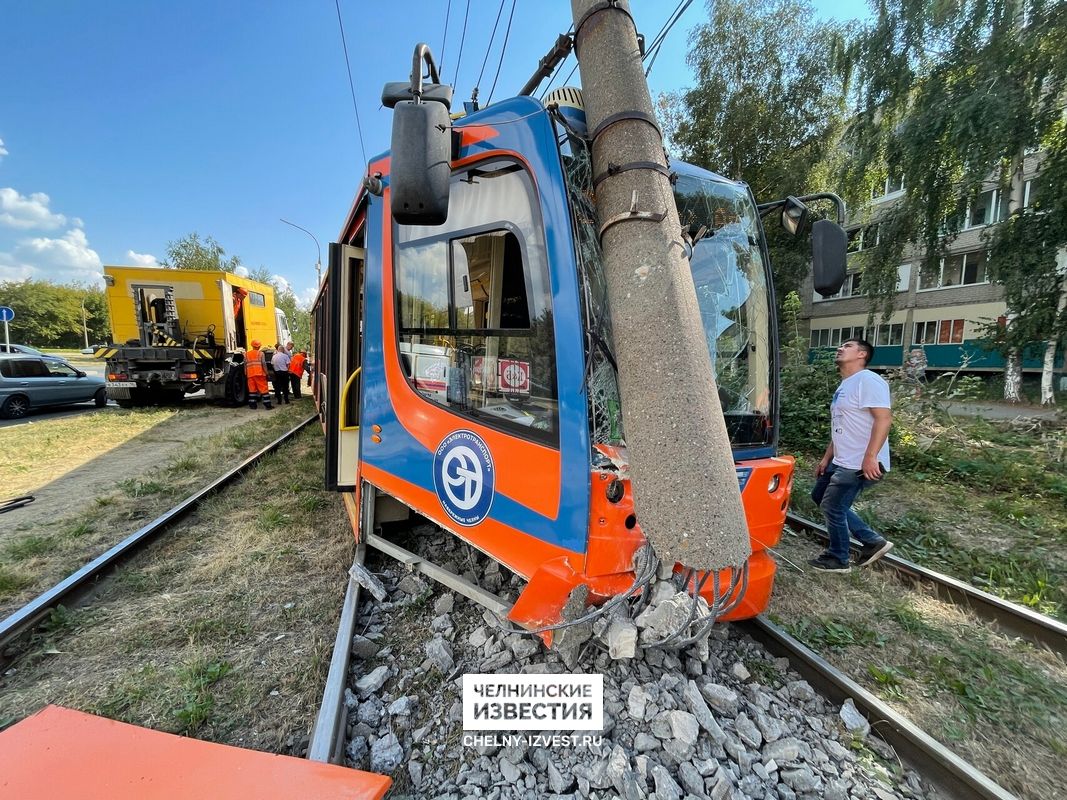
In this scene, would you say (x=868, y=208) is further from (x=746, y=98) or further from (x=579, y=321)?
(x=579, y=321)

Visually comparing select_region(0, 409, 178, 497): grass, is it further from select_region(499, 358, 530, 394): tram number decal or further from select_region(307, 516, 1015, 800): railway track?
select_region(499, 358, 530, 394): tram number decal

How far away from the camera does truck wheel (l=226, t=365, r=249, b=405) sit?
1403cm

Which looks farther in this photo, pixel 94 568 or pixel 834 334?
pixel 834 334

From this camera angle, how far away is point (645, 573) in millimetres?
2002

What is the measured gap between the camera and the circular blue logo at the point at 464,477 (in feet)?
8.25

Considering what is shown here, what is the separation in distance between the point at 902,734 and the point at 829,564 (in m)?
2.20

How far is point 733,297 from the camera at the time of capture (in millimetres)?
2816

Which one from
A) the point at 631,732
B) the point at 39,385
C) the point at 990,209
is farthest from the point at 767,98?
the point at 39,385

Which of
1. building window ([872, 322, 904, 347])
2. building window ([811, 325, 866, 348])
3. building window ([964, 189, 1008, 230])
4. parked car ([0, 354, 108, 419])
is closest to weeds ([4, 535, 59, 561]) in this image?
parked car ([0, 354, 108, 419])

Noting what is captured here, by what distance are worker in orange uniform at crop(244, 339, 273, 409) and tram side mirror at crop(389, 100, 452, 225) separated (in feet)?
44.0

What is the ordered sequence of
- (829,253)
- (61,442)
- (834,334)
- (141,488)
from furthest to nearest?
(834,334), (61,442), (141,488), (829,253)

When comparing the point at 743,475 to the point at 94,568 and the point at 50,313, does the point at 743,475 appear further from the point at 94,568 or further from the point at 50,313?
the point at 50,313

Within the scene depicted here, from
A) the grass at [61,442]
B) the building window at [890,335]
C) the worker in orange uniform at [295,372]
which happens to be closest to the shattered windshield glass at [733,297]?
the grass at [61,442]

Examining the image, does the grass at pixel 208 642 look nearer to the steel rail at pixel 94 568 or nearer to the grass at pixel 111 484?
the steel rail at pixel 94 568
